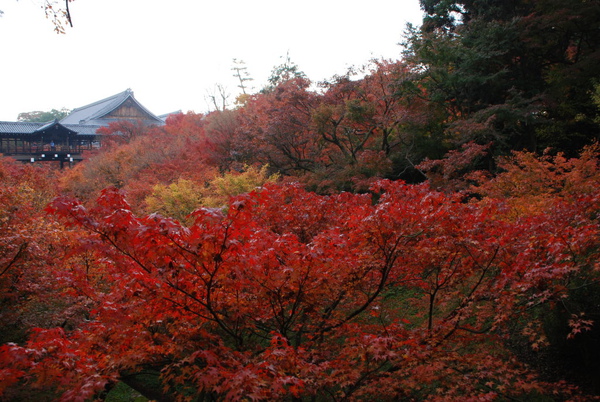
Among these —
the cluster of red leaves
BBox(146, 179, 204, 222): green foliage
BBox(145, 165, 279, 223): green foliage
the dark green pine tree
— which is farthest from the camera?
BBox(146, 179, 204, 222): green foliage

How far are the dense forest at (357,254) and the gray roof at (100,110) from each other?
2354 cm

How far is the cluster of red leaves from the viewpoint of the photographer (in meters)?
3.46

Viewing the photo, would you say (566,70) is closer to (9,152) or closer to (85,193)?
(85,193)

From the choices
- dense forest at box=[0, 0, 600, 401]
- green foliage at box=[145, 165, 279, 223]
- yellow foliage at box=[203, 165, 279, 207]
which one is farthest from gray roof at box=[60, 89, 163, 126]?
yellow foliage at box=[203, 165, 279, 207]

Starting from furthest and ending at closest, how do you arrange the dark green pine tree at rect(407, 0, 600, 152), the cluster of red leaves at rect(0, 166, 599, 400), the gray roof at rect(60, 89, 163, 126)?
the gray roof at rect(60, 89, 163, 126) → the dark green pine tree at rect(407, 0, 600, 152) → the cluster of red leaves at rect(0, 166, 599, 400)

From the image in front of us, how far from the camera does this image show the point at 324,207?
714cm

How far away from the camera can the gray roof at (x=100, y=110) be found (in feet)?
123

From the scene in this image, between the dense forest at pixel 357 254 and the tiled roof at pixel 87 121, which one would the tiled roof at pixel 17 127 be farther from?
the dense forest at pixel 357 254

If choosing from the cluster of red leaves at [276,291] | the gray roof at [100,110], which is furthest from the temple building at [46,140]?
the cluster of red leaves at [276,291]

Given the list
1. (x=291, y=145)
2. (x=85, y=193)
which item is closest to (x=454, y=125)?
(x=291, y=145)

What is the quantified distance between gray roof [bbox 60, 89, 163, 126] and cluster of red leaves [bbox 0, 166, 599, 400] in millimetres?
36501

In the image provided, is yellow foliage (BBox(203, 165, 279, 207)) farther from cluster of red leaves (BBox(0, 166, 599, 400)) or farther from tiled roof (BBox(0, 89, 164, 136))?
tiled roof (BBox(0, 89, 164, 136))

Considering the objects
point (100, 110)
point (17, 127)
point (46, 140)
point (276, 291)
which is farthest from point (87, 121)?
point (276, 291)

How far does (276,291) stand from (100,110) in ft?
132
